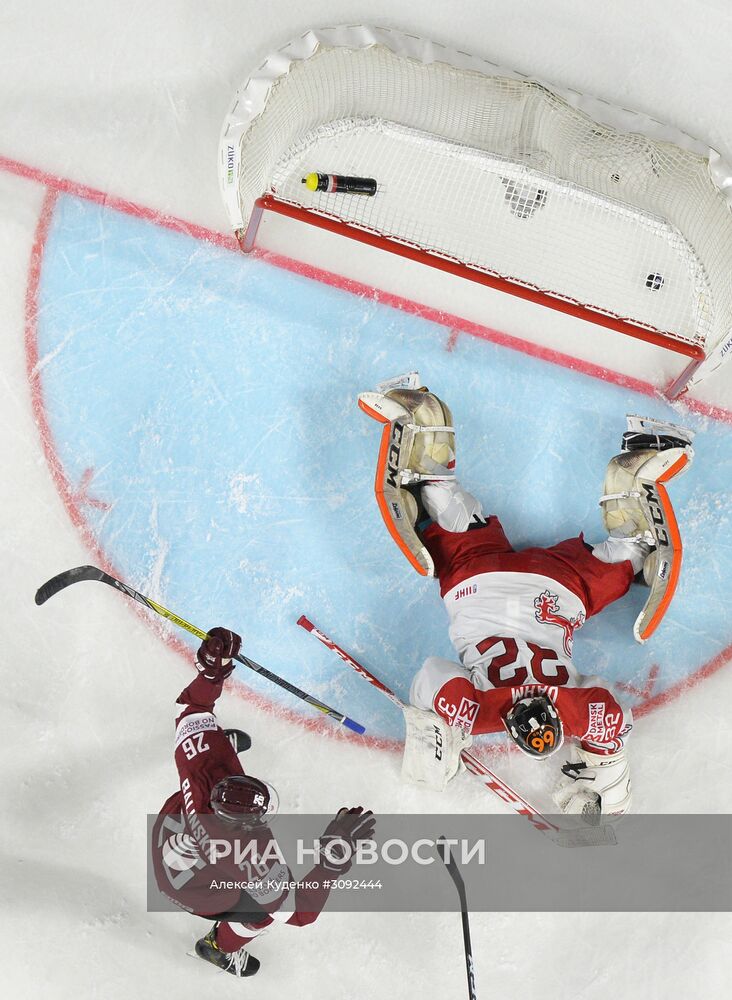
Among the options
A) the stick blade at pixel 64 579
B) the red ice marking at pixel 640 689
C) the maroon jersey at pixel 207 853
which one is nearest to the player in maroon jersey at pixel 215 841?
the maroon jersey at pixel 207 853

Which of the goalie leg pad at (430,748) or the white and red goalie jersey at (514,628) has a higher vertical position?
the white and red goalie jersey at (514,628)

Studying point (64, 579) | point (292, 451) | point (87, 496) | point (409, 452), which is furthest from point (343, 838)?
point (87, 496)

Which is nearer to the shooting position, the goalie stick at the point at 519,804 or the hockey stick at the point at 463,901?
the hockey stick at the point at 463,901

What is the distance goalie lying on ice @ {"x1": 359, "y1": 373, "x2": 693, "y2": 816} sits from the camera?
3424 mm

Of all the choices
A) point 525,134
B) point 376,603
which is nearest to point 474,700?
point 376,603

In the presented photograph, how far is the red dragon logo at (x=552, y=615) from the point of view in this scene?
350 cm

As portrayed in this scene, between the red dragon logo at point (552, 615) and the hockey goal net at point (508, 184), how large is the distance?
1.17 m

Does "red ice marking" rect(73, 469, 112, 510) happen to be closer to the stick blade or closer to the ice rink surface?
the ice rink surface

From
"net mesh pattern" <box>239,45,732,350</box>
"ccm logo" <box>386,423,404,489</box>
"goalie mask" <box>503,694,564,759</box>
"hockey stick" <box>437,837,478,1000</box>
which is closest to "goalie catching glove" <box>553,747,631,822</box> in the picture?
"hockey stick" <box>437,837,478,1000</box>

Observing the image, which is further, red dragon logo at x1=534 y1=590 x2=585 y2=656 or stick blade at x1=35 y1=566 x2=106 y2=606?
red dragon logo at x1=534 y1=590 x2=585 y2=656

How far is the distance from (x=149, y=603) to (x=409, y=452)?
1.23 meters

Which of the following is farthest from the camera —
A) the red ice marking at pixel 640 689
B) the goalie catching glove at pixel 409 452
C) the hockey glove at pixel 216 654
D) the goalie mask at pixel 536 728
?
the red ice marking at pixel 640 689

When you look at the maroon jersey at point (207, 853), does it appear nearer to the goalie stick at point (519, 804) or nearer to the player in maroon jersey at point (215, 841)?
the player in maroon jersey at point (215, 841)

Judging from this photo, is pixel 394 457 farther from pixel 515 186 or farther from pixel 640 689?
pixel 640 689
